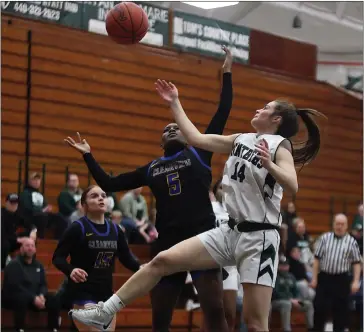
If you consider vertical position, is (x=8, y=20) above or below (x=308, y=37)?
below

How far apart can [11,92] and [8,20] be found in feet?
3.88

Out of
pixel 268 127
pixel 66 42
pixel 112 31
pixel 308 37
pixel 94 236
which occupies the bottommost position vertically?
pixel 94 236

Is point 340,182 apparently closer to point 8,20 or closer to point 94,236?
point 8,20

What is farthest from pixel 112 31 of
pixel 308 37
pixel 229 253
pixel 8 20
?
pixel 308 37

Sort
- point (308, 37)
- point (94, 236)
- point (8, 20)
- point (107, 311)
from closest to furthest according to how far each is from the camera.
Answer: point (107, 311) → point (94, 236) → point (8, 20) → point (308, 37)

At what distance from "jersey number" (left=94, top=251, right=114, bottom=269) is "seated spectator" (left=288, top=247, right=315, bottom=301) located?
267 inches

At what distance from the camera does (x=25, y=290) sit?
971cm

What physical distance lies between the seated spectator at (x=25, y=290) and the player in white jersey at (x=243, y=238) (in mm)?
4826

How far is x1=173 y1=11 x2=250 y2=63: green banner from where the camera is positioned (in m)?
15.5

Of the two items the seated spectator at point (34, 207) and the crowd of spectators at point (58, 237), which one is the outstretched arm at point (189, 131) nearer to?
the crowd of spectators at point (58, 237)

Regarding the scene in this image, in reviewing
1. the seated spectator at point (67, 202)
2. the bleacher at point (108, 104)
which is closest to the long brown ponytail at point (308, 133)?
the bleacher at point (108, 104)

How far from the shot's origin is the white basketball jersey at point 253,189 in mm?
4914

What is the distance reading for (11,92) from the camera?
13.4 metres

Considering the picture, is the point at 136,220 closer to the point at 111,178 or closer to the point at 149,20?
the point at 149,20
